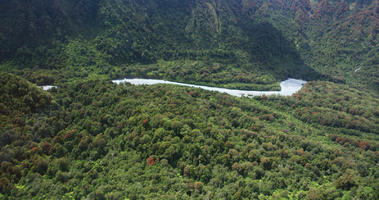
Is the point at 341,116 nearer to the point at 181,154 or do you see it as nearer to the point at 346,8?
the point at 181,154

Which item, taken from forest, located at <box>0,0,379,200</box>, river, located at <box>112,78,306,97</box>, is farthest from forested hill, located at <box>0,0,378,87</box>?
river, located at <box>112,78,306,97</box>

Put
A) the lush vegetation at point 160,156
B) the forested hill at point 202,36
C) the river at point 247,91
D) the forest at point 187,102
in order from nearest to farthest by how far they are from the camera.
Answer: the lush vegetation at point 160,156
the forest at point 187,102
the forested hill at point 202,36
the river at point 247,91

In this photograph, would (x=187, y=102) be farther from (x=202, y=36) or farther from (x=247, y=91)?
(x=202, y=36)

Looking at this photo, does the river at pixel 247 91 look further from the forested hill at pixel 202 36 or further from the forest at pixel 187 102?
the forested hill at pixel 202 36

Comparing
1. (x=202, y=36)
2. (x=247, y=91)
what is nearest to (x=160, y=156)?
(x=247, y=91)

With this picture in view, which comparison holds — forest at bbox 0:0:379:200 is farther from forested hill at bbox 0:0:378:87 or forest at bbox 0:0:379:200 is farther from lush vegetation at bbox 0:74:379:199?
forested hill at bbox 0:0:378:87

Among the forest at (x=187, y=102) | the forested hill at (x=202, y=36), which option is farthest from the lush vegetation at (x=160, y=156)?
the forested hill at (x=202, y=36)
